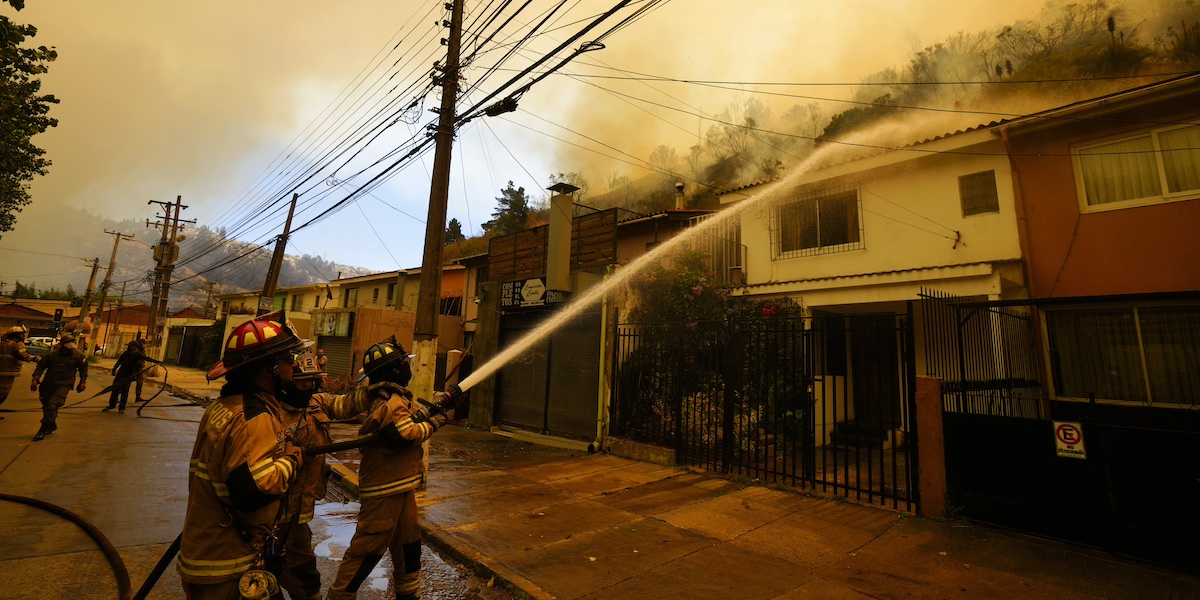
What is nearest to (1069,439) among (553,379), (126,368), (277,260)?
(553,379)

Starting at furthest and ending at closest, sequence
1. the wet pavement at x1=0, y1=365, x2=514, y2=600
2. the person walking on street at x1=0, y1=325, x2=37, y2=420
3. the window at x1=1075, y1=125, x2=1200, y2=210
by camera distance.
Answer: the person walking on street at x1=0, y1=325, x2=37, y2=420, the window at x1=1075, y1=125, x2=1200, y2=210, the wet pavement at x1=0, y1=365, x2=514, y2=600

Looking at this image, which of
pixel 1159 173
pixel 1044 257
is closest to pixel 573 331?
pixel 1044 257

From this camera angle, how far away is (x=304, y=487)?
3.52 meters

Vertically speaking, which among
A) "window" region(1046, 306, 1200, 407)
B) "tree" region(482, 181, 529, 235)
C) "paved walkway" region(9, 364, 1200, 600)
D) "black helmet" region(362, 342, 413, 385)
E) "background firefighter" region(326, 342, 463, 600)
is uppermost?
"tree" region(482, 181, 529, 235)

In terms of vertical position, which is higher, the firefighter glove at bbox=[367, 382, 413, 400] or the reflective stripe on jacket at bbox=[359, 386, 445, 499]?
the firefighter glove at bbox=[367, 382, 413, 400]

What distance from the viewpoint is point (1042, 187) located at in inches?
365

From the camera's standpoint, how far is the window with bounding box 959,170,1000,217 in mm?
9828

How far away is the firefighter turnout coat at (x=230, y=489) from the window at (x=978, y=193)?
1185cm

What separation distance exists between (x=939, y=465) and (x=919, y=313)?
628 centimetres

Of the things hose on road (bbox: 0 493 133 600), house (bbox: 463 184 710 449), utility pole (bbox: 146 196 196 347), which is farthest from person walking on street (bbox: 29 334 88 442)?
utility pole (bbox: 146 196 196 347)

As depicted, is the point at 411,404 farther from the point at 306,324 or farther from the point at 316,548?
the point at 306,324

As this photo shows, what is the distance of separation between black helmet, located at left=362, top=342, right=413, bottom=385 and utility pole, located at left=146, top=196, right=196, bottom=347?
37082mm

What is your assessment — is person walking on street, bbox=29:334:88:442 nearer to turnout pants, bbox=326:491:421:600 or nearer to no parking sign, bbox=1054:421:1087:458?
turnout pants, bbox=326:491:421:600

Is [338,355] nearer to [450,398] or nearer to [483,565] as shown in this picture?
[483,565]
